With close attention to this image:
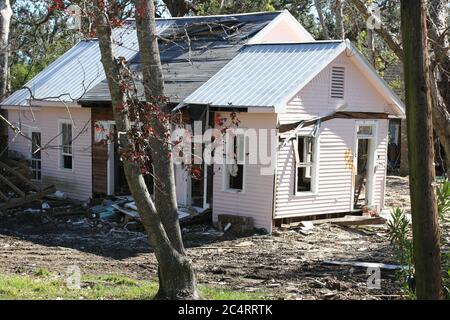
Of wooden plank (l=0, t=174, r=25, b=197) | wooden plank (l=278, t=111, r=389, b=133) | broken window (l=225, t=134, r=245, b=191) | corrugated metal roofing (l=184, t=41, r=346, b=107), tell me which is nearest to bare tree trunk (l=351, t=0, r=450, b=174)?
corrugated metal roofing (l=184, t=41, r=346, b=107)

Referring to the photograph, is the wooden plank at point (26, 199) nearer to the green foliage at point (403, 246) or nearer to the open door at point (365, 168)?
the open door at point (365, 168)

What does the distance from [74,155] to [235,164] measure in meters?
6.04

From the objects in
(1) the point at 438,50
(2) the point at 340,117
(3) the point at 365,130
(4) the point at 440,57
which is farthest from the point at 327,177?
(4) the point at 440,57

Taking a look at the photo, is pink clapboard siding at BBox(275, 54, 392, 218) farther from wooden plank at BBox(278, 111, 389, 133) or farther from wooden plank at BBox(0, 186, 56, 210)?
wooden plank at BBox(0, 186, 56, 210)

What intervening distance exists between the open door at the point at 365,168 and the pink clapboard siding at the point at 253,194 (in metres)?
3.28

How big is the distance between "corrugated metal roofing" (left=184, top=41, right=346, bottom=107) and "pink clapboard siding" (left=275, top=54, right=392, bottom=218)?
17.7 inches

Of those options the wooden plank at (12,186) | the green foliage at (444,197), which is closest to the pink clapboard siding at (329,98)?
the wooden plank at (12,186)

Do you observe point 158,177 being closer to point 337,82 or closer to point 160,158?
point 160,158

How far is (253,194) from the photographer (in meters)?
16.8

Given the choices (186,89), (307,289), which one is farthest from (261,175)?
(307,289)

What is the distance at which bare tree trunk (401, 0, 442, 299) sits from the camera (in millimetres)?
6211

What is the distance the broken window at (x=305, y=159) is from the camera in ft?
56.7
